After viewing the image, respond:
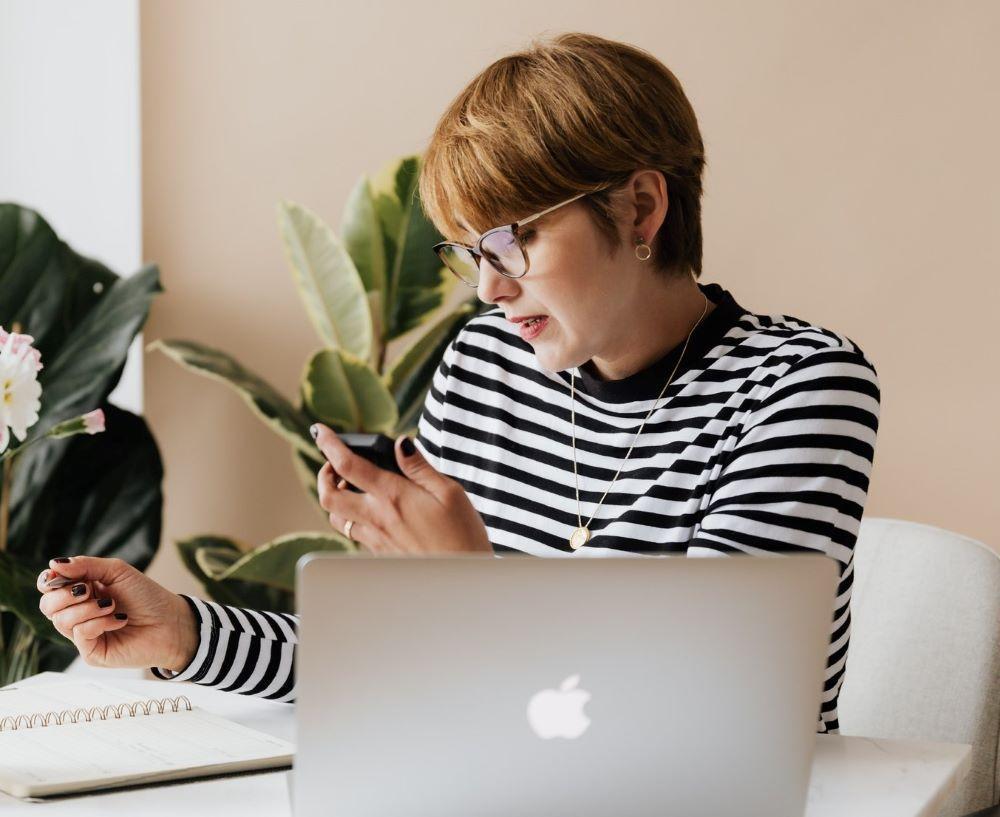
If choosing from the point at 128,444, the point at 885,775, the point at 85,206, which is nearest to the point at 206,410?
the point at 128,444

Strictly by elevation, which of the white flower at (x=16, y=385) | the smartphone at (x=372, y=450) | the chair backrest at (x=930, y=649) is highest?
the white flower at (x=16, y=385)

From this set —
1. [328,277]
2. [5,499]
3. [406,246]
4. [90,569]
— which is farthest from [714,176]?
[90,569]

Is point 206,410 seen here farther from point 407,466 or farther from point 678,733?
point 678,733

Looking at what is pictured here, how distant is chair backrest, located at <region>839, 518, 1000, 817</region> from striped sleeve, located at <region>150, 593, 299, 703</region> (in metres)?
0.71

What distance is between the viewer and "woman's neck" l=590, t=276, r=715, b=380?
1389 millimetres

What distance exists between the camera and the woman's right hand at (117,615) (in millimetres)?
1046

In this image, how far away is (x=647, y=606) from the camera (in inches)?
29.0

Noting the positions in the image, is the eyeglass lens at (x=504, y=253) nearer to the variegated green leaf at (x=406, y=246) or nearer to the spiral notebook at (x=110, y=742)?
the spiral notebook at (x=110, y=742)

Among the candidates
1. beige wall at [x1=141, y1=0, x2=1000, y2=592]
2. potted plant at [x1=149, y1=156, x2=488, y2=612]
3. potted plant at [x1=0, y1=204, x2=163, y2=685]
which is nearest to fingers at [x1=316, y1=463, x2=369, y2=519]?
potted plant at [x1=149, y1=156, x2=488, y2=612]

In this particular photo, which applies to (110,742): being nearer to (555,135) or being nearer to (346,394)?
(555,135)

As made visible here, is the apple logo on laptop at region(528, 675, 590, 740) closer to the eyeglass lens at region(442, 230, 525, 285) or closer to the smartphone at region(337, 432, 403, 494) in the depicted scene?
the smartphone at region(337, 432, 403, 494)

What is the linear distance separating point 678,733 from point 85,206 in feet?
6.68

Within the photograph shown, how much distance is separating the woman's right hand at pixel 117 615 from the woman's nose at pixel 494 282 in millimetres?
453

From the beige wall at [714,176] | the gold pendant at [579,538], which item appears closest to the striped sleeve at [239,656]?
the gold pendant at [579,538]
